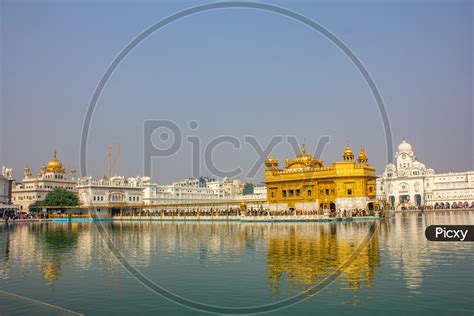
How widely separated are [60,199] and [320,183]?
172 feet

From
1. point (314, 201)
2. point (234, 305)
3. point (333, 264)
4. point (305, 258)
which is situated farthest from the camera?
point (314, 201)

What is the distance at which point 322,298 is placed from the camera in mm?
13211

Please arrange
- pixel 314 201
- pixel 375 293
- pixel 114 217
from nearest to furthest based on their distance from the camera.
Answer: pixel 375 293, pixel 314 201, pixel 114 217

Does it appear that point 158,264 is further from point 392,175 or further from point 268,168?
point 392,175

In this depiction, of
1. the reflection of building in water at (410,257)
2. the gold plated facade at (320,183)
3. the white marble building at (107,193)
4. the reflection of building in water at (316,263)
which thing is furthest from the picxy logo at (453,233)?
the white marble building at (107,193)

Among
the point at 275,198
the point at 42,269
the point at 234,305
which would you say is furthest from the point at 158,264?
the point at 275,198

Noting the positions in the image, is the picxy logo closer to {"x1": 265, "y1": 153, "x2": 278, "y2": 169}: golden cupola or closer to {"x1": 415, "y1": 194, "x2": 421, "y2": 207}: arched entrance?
{"x1": 265, "y1": 153, "x2": 278, "y2": 169}: golden cupola

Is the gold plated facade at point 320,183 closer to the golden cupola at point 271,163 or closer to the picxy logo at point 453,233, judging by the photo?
the golden cupola at point 271,163

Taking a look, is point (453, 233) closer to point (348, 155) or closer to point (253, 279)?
point (253, 279)

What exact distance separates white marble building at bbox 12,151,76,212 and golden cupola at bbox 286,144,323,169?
193 feet

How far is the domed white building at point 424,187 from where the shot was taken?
117 metres

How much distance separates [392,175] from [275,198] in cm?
6713

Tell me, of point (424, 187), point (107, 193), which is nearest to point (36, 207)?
point (107, 193)

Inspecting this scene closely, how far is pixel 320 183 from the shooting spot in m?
63.2
